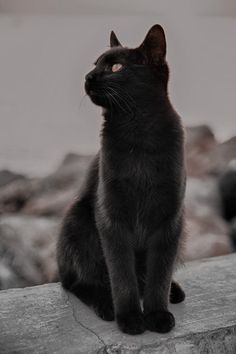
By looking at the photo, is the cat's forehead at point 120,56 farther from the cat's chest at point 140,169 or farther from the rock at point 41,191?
the rock at point 41,191

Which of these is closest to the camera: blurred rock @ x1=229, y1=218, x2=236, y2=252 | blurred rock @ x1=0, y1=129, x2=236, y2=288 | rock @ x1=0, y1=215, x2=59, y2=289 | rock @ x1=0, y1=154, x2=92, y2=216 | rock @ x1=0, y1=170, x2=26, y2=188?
rock @ x1=0, y1=215, x2=59, y2=289

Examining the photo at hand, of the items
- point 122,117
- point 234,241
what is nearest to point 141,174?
point 122,117

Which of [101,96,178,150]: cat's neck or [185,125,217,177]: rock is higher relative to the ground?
[101,96,178,150]: cat's neck

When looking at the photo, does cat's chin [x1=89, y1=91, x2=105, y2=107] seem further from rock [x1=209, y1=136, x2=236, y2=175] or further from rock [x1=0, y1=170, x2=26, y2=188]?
rock [x1=209, y1=136, x2=236, y2=175]

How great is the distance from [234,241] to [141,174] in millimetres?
2112

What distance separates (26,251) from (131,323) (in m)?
1.81

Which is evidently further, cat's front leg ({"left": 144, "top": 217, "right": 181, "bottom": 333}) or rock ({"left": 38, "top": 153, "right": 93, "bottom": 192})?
rock ({"left": 38, "top": 153, "right": 93, "bottom": 192})

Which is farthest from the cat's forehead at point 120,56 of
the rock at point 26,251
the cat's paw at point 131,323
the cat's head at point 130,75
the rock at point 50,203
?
the rock at point 50,203

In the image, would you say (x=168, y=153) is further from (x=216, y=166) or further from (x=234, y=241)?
(x=216, y=166)

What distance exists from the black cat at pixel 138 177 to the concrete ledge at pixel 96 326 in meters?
0.05

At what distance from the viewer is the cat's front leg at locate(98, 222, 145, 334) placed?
147cm

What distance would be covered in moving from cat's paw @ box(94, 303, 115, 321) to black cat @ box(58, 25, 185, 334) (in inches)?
2.5

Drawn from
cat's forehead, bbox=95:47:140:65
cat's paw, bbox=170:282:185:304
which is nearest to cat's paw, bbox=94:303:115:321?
cat's paw, bbox=170:282:185:304

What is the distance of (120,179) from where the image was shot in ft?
4.80
